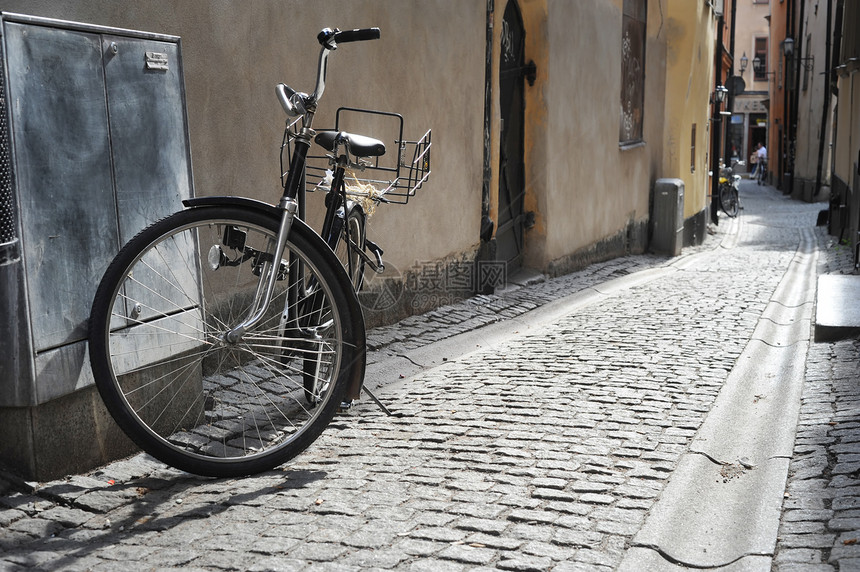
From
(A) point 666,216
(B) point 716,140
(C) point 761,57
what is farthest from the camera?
(C) point 761,57

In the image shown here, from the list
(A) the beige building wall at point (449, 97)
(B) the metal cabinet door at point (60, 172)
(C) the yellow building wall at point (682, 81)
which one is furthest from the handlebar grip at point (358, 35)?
(C) the yellow building wall at point (682, 81)

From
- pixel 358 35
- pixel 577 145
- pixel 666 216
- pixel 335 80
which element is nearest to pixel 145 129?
pixel 358 35

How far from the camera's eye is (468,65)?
26.2ft

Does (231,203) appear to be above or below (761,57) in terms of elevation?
below

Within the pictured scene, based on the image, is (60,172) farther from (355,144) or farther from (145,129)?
(355,144)

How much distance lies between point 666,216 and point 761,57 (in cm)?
4360

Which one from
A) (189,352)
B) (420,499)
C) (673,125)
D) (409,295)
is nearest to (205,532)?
(420,499)

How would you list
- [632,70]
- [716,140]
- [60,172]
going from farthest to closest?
[716,140]
[632,70]
[60,172]

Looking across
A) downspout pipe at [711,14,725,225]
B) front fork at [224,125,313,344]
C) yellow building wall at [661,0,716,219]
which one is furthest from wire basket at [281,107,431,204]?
downspout pipe at [711,14,725,225]

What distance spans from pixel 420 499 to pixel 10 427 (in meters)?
1.33

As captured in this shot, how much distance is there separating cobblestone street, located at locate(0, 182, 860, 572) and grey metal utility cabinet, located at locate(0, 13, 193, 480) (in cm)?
18

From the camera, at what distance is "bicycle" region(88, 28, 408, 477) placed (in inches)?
121

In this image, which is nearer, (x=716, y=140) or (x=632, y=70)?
(x=632, y=70)

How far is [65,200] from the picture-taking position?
10.1 feet
